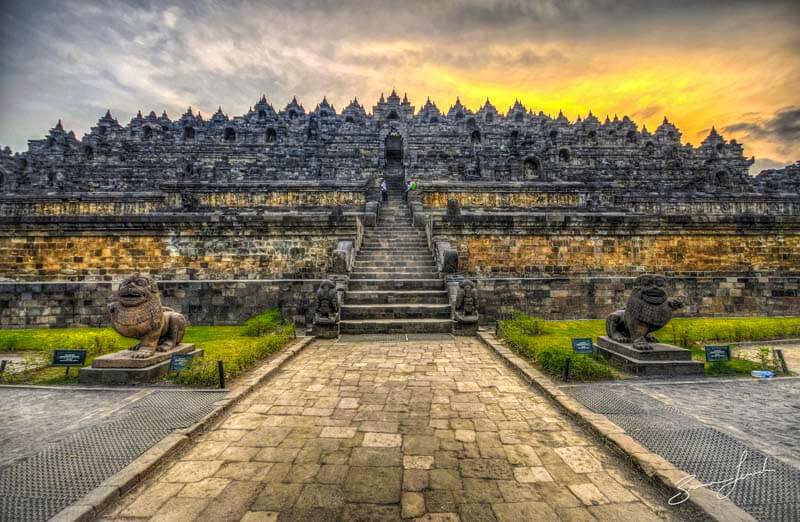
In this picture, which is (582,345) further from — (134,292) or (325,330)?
(134,292)

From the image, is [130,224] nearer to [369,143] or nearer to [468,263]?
[468,263]

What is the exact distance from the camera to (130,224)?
11125 millimetres

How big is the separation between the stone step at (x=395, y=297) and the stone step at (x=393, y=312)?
1.25 feet

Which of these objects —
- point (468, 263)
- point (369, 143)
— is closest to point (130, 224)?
point (468, 263)

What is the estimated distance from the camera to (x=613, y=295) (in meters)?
11.1

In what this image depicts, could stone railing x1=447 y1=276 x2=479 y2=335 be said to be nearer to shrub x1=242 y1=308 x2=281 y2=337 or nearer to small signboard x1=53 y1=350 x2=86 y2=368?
shrub x1=242 y1=308 x2=281 y2=337

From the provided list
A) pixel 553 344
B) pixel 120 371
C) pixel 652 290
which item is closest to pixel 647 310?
pixel 652 290

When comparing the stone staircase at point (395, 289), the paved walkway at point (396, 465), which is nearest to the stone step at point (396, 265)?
the stone staircase at point (395, 289)

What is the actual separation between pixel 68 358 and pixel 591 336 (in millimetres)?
10339

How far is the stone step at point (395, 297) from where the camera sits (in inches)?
392

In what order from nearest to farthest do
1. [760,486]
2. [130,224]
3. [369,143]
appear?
[760,486]
[130,224]
[369,143]

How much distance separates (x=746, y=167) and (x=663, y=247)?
31.1 meters

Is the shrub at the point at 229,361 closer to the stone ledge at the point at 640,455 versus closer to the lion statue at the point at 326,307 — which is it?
the lion statue at the point at 326,307

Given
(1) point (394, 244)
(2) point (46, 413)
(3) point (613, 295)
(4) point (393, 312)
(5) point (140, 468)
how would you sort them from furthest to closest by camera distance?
(1) point (394, 244) < (3) point (613, 295) < (4) point (393, 312) < (2) point (46, 413) < (5) point (140, 468)
